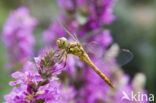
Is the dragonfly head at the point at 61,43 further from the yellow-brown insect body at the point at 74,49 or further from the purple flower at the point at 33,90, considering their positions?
the purple flower at the point at 33,90

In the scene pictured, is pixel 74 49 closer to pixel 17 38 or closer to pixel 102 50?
pixel 102 50

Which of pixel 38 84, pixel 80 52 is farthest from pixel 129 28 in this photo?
pixel 38 84

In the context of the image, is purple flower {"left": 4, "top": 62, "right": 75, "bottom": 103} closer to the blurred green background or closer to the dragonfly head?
the dragonfly head

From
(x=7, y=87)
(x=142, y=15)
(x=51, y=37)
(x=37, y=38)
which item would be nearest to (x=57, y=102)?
(x=51, y=37)

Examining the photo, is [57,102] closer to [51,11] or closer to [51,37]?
[51,37]

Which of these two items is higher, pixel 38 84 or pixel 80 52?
pixel 80 52

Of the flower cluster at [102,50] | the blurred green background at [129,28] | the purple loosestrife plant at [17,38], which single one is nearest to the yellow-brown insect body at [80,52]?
the flower cluster at [102,50]

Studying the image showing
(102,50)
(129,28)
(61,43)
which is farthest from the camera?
(129,28)

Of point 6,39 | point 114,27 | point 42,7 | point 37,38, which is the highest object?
point 42,7
